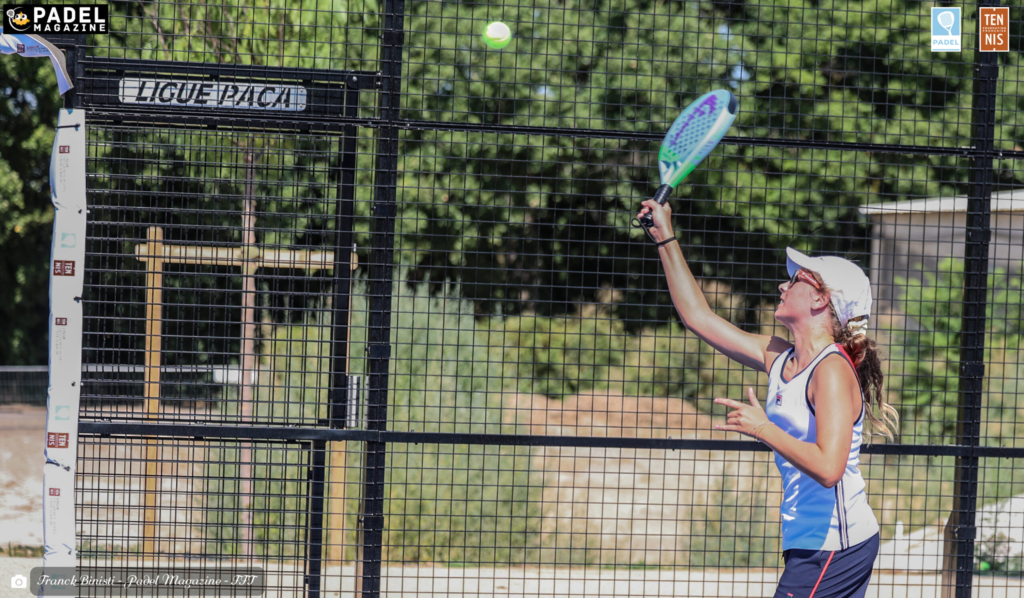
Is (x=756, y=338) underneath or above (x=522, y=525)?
above

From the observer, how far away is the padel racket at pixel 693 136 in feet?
11.4

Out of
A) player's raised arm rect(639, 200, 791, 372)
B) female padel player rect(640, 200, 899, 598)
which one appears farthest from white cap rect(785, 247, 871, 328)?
player's raised arm rect(639, 200, 791, 372)

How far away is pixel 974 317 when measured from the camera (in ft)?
14.4

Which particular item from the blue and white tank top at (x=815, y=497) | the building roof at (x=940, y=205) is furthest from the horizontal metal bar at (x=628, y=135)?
the blue and white tank top at (x=815, y=497)

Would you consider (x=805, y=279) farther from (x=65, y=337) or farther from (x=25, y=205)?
(x=25, y=205)

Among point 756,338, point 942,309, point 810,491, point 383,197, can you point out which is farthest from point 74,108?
point 942,309

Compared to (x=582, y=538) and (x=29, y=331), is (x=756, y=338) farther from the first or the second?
(x=29, y=331)

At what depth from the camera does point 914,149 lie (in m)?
4.21

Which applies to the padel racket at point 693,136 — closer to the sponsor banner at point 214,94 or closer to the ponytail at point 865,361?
the ponytail at point 865,361

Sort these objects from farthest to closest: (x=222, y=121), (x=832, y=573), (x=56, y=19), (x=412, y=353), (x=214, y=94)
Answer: (x=412, y=353) < (x=56, y=19) < (x=222, y=121) < (x=214, y=94) < (x=832, y=573)

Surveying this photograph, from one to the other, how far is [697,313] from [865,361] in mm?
700

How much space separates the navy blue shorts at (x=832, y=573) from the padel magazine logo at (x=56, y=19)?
13.5 ft

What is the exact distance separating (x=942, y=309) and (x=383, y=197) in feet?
32.8

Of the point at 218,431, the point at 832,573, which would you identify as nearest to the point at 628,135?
the point at 832,573
